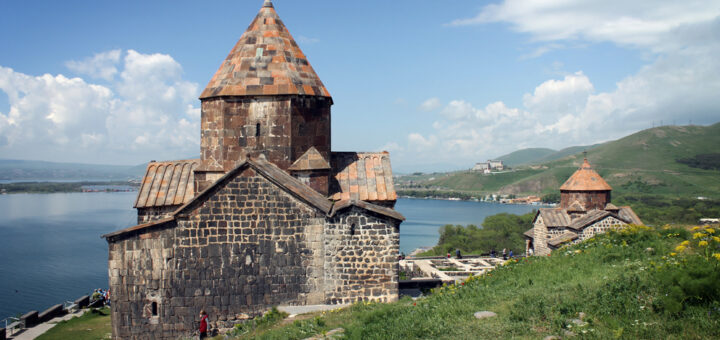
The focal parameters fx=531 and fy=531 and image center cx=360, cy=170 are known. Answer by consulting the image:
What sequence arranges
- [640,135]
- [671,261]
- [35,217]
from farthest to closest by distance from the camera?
[640,135] → [35,217] → [671,261]

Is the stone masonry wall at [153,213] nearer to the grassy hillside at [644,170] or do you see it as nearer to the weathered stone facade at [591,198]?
the weathered stone facade at [591,198]

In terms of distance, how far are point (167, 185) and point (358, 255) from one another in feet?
16.5

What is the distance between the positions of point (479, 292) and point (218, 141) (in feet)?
19.7

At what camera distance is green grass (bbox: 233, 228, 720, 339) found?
5.45 metres

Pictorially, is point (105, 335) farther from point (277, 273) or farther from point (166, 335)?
point (277, 273)

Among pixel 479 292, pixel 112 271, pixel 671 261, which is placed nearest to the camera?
pixel 671 261

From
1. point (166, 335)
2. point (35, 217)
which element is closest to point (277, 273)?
point (166, 335)

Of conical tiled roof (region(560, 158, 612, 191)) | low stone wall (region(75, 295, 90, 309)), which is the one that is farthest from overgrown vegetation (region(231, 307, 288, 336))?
conical tiled roof (region(560, 158, 612, 191))

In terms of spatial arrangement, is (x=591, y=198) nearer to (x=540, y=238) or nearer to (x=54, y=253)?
(x=540, y=238)

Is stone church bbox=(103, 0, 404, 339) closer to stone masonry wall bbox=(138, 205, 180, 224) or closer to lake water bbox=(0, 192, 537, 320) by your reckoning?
stone masonry wall bbox=(138, 205, 180, 224)

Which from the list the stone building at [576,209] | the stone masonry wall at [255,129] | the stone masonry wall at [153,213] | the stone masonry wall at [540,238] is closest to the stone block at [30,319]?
the stone masonry wall at [153,213]

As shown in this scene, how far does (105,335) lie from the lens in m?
11.1

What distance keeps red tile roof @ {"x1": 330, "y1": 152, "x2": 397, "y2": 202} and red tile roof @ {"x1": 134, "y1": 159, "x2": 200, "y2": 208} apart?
3113 mm

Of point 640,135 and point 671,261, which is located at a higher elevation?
point 640,135
